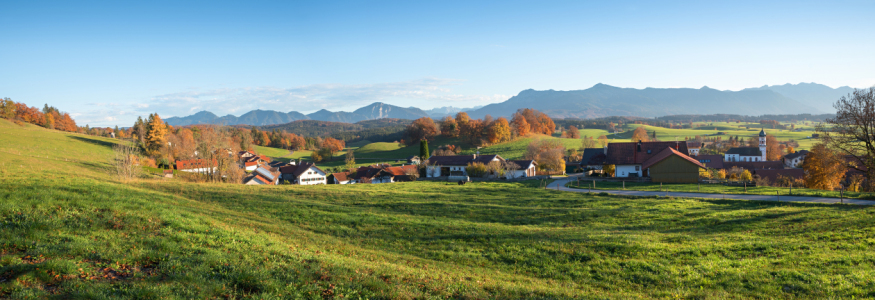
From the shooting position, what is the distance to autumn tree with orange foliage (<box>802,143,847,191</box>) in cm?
3444

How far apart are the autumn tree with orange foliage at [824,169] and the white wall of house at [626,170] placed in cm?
1787

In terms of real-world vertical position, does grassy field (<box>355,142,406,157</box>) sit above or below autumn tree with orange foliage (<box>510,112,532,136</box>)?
below

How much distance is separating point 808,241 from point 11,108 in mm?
148476

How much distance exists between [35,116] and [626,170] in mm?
153298

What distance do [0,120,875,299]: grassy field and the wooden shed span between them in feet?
89.1

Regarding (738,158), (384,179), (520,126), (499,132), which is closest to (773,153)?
(738,158)

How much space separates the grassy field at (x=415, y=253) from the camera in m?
7.66

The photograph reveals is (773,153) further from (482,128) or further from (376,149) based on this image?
(376,149)

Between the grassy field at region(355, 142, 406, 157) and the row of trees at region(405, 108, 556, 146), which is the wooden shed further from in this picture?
the grassy field at region(355, 142, 406, 157)

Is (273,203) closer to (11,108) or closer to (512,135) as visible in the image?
(512,135)

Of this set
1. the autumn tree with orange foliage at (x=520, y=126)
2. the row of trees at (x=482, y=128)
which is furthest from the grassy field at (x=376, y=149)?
the autumn tree with orange foliage at (x=520, y=126)

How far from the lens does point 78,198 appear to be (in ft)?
48.5

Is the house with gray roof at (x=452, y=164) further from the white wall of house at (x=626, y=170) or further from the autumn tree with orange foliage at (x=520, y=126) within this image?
the autumn tree with orange foliage at (x=520, y=126)

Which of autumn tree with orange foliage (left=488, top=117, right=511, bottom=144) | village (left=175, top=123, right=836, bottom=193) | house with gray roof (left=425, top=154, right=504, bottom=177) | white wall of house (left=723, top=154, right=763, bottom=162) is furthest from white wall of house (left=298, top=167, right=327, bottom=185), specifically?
white wall of house (left=723, top=154, right=763, bottom=162)
